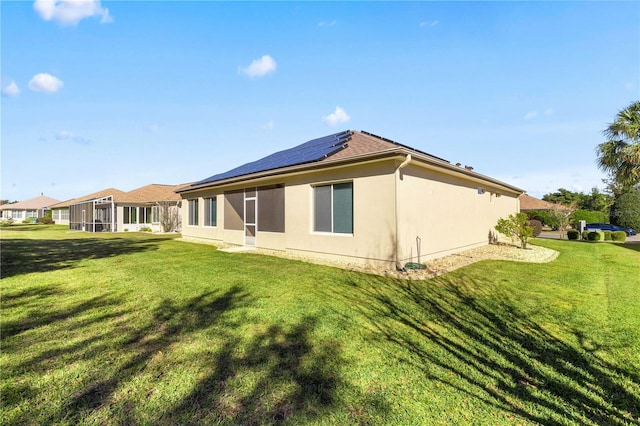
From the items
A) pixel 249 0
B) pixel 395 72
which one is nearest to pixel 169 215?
pixel 249 0

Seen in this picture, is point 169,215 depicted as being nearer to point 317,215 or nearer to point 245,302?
point 317,215

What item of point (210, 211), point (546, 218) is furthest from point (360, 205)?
point (546, 218)

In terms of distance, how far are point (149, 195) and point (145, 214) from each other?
2132 mm

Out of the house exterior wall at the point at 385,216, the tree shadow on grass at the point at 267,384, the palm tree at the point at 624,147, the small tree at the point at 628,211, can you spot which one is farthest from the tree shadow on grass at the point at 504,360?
the small tree at the point at 628,211

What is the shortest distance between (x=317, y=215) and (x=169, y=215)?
2182 cm

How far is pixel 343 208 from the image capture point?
945cm

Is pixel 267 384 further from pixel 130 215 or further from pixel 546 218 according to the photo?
pixel 546 218

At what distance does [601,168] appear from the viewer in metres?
17.2

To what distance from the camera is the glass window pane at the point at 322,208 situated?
991 centimetres

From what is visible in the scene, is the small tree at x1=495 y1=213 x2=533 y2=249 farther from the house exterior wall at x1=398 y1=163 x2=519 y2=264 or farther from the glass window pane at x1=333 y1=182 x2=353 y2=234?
the glass window pane at x1=333 y1=182 x2=353 y2=234

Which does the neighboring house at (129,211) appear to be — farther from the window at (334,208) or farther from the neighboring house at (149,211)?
the window at (334,208)

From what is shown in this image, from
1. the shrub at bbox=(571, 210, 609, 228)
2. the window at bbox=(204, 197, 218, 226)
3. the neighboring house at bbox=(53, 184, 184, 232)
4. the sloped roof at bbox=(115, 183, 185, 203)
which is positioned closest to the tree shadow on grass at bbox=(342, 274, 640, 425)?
the window at bbox=(204, 197, 218, 226)

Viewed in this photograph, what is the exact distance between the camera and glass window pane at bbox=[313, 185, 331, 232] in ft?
32.5

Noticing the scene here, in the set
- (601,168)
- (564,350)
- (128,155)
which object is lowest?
(564,350)
